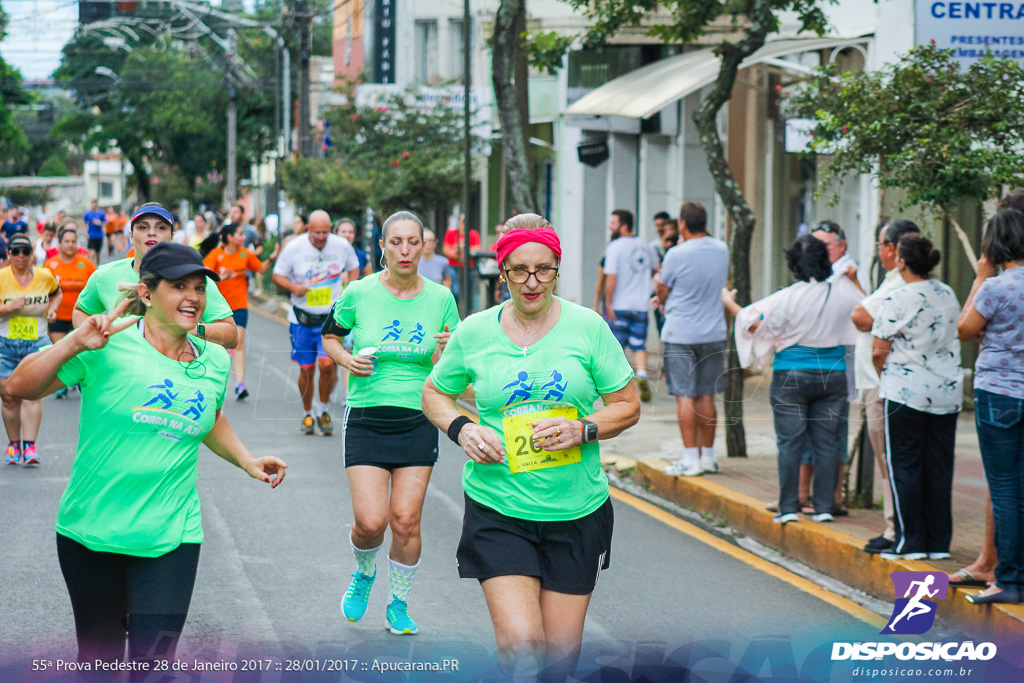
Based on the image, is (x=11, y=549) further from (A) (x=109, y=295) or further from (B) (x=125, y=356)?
(B) (x=125, y=356)

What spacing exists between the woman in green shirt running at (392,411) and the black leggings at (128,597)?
7.24ft

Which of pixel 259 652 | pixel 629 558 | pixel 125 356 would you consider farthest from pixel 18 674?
pixel 629 558

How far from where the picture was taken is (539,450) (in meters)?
4.45

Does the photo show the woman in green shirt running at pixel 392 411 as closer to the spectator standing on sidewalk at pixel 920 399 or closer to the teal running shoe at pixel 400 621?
the teal running shoe at pixel 400 621

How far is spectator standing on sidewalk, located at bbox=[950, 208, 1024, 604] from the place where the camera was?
627cm

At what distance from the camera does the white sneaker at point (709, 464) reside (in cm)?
1004

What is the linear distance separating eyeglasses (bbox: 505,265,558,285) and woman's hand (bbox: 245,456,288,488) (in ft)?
3.14

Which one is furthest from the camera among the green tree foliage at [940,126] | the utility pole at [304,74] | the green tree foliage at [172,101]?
the green tree foliage at [172,101]

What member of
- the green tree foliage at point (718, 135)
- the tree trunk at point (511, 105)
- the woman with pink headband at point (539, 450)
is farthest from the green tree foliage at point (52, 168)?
the woman with pink headband at point (539, 450)

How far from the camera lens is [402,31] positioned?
34.1m

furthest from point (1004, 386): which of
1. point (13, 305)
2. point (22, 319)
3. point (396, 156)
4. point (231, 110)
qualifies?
point (231, 110)

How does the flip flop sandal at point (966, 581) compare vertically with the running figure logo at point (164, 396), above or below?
below

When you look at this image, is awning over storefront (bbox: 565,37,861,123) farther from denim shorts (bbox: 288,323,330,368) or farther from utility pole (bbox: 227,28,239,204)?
utility pole (bbox: 227,28,239,204)

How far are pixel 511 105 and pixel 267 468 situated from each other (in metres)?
11.4
